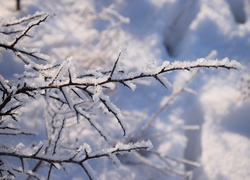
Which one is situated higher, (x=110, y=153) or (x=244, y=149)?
(x=244, y=149)

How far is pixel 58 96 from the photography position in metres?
0.97

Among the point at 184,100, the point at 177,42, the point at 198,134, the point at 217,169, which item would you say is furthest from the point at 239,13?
the point at 217,169

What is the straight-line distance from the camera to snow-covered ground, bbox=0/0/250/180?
7.09 feet

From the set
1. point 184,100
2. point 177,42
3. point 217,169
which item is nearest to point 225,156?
point 217,169

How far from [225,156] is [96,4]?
6.30 ft

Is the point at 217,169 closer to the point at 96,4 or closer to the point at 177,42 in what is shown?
the point at 177,42

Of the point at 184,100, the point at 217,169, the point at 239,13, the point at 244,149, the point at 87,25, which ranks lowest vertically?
the point at 217,169

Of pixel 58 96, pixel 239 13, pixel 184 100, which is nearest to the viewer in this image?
pixel 58 96

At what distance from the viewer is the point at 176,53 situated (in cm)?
280

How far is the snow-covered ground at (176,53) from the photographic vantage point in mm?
2160

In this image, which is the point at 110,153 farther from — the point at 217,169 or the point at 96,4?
the point at 96,4

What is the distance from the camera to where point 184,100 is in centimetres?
250

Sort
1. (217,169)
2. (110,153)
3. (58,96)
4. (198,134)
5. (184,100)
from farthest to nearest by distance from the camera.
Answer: (184,100) → (198,134) → (217,169) → (58,96) → (110,153)

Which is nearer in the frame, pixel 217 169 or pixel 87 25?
pixel 217 169
